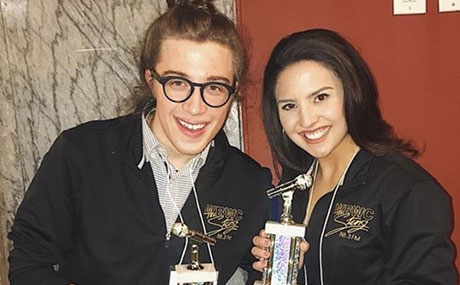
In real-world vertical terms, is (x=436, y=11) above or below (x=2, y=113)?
above

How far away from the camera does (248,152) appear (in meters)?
1.76

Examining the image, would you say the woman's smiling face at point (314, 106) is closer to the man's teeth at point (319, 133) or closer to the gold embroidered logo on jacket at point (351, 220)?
the man's teeth at point (319, 133)

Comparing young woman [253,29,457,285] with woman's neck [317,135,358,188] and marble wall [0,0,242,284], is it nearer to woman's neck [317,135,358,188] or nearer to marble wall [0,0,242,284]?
woman's neck [317,135,358,188]

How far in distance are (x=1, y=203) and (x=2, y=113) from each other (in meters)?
0.26

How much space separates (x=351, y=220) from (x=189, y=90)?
46cm

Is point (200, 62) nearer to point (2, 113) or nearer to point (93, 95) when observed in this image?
point (93, 95)

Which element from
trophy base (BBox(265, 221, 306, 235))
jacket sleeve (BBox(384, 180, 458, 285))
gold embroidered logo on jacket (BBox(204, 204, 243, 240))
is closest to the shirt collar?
gold embroidered logo on jacket (BBox(204, 204, 243, 240))

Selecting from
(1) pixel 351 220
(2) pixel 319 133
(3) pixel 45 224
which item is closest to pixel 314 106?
(2) pixel 319 133

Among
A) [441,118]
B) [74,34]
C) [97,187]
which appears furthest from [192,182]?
[441,118]

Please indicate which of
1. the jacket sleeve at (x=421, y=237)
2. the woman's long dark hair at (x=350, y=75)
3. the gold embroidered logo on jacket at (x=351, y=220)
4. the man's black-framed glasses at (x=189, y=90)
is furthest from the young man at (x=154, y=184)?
the jacket sleeve at (x=421, y=237)

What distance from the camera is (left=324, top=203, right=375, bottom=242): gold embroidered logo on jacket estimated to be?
1.31 meters

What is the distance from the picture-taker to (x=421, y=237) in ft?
4.04

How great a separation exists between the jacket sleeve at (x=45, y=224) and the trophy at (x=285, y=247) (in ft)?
1.48

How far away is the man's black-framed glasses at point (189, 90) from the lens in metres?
1.30
